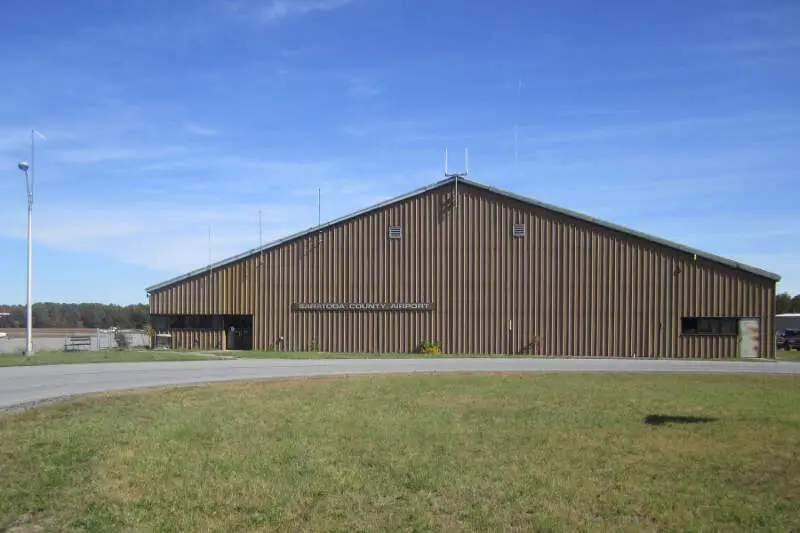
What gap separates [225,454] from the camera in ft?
36.3

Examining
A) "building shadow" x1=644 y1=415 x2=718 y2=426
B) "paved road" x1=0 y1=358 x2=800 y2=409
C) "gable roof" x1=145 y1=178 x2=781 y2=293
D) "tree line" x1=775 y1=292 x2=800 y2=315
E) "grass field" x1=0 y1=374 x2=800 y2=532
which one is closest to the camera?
"grass field" x1=0 y1=374 x2=800 y2=532

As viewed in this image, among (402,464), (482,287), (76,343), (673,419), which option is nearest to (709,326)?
(482,287)


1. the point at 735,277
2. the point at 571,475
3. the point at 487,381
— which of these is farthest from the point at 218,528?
the point at 735,277

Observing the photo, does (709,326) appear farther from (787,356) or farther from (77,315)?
(77,315)

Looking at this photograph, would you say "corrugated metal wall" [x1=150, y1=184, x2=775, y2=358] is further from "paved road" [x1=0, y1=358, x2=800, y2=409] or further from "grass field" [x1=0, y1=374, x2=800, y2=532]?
"grass field" [x1=0, y1=374, x2=800, y2=532]

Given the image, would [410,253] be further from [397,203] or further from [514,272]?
[514,272]

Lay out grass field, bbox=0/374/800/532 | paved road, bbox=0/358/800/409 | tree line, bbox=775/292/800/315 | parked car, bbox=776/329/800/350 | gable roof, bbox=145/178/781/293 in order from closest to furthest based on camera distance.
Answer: grass field, bbox=0/374/800/532 < paved road, bbox=0/358/800/409 < gable roof, bbox=145/178/781/293 < parked car, bbox=776/329/800/350 < tree line, bbox=775/292/800/315

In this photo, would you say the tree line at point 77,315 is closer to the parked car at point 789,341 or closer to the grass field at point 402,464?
the parked car at point 789,341

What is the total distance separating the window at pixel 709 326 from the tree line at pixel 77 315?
101787mm

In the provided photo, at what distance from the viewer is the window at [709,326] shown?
42062mm

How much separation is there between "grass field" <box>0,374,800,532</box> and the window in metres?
26.1

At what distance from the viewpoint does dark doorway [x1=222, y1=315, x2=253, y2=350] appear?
4803cm

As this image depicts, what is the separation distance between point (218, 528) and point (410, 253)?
123 feet

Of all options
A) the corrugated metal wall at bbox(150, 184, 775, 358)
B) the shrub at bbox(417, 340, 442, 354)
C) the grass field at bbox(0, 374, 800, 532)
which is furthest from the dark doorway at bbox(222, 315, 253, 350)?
the grass field at bbox(0, 374, 800, 532)
